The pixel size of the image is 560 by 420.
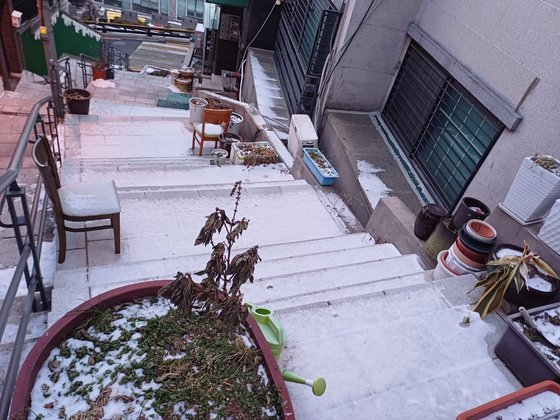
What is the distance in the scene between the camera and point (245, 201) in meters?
5.34

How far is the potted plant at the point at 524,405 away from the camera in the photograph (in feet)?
7.13

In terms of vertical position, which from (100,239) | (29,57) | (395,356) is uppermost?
(395,356)

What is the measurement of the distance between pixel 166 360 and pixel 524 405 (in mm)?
2026

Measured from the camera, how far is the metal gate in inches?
297

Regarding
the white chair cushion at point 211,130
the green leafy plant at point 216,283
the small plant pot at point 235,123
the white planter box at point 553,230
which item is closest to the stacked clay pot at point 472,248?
the white planter box at point 553,230

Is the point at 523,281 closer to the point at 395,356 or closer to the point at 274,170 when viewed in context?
the point at 395,356


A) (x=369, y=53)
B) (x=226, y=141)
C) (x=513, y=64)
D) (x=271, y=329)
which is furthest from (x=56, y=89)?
(x=513, y=64)

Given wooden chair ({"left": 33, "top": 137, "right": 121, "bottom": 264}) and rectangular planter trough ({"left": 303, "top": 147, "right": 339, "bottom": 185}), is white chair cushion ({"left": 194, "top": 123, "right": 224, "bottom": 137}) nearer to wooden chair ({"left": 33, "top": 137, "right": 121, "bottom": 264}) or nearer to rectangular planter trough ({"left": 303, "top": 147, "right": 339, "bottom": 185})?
rectangular planter trough ({"left": 303, "top": 147, "right": 339, "bottom": 185})

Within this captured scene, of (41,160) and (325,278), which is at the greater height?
(41,160)

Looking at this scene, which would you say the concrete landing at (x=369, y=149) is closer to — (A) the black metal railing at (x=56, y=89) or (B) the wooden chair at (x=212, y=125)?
(B) the wooden chair at (x=212, y=125)

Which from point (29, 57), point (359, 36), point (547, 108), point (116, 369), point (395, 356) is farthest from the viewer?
point (29, 57)

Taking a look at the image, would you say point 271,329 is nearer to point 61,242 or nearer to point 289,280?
point 289,280

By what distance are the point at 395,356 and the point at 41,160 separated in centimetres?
282

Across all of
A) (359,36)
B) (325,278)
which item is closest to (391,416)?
(325,278)
